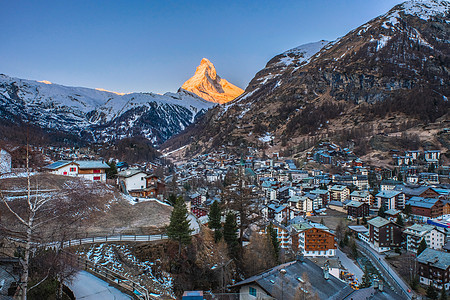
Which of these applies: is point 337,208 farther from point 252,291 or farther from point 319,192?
point 252,291

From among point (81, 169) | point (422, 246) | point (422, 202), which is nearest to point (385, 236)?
point (422, 246)

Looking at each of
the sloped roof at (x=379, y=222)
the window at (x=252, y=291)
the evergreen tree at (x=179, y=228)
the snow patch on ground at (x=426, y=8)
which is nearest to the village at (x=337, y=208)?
the window at (x=252, y=291)

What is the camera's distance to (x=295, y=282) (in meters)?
15.0

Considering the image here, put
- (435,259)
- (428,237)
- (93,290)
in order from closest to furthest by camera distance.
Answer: (93,290) → (435,259) → (428,237)

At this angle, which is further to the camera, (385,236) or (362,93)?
(362,93)

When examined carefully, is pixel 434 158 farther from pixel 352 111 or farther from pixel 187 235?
pixel 187 235

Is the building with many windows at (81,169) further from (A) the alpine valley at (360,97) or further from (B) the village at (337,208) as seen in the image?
(A) the alpine valley at (360,97)

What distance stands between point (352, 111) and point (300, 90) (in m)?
36.8

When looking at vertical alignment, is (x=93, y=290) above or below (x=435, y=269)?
above

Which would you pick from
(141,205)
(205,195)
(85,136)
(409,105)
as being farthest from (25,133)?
(85,136)

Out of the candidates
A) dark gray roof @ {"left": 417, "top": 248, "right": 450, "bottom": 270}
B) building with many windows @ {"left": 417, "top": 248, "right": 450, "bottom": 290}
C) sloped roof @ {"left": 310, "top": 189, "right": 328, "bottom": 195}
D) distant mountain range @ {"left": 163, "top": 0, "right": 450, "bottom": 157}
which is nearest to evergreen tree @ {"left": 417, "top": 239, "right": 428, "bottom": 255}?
dark gray roof @ {"left": 417, "top": 248, "right": 450, "bottom": 270}

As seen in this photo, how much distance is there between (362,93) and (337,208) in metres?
95.9

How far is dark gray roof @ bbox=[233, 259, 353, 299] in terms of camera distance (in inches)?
552

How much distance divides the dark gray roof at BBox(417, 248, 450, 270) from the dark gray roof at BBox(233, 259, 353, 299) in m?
19.8
